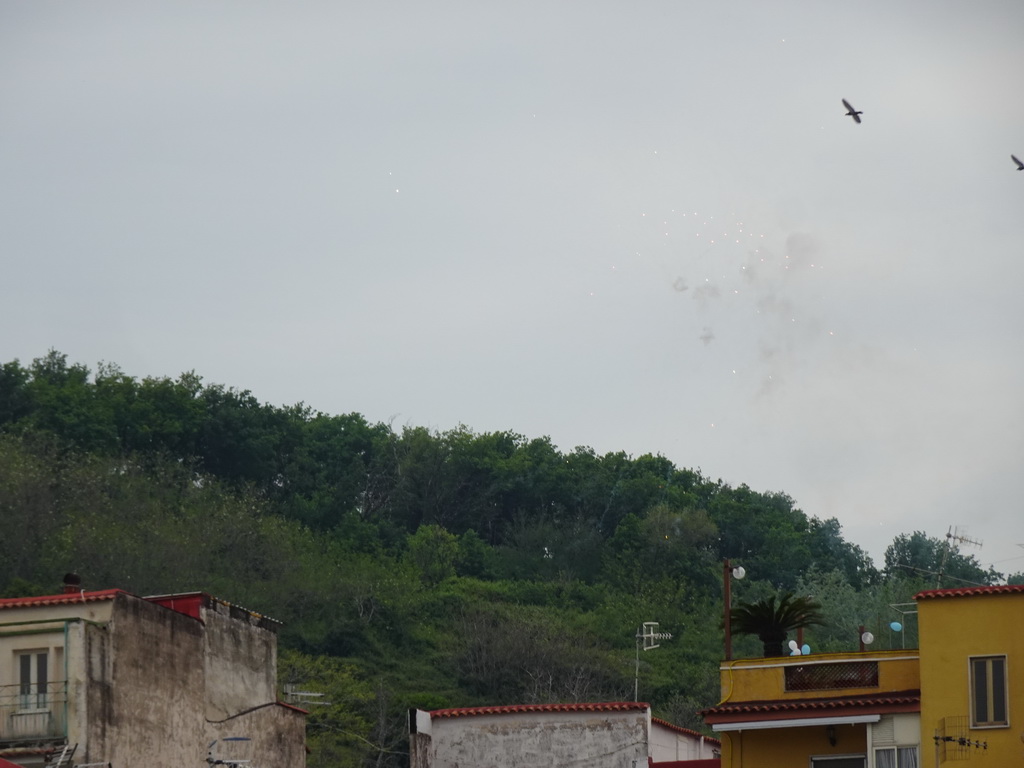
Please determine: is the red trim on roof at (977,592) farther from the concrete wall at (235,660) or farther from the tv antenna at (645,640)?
the concrete wall at (235,660)

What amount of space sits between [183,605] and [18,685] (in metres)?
5.69

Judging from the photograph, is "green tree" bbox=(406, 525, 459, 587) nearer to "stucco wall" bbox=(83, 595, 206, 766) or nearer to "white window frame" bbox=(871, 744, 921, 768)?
"stucco wall" bbox=(83, 595, 206, 766)

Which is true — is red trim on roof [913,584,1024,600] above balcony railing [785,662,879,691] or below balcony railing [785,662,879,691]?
above

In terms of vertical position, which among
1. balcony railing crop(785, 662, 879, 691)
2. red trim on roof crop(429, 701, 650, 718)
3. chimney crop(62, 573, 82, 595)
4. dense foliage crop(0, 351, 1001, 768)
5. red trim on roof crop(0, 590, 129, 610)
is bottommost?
red trim on roof crop(429, 701, 650, 718)

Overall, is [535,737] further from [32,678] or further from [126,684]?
[32,678]

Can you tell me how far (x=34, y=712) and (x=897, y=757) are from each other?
19.2 meters

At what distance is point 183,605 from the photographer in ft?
160

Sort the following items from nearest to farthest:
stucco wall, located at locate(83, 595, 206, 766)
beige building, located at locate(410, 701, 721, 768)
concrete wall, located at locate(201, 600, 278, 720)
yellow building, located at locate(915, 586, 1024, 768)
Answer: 1. yellow building, located at locate(915, 586, 1024, 768)
2. stucco wall, located at locate(83, 595, 206, 766)
3. concrete wall, located at locate(201, 600, 278, 720)
4. beige building, located at locate(410, 701, 721, 768)

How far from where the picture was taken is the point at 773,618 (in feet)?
146

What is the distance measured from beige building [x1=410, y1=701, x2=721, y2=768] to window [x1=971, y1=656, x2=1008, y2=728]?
12383mm

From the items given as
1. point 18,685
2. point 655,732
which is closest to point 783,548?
point 655,732

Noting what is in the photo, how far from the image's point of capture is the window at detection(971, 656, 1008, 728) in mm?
38312

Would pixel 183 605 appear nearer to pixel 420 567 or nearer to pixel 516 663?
pixel 516 663

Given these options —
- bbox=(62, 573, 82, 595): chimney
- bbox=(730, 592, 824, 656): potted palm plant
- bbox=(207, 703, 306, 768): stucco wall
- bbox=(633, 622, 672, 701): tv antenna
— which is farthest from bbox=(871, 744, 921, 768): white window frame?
bbox=(62, 573, 82, 595): chimney
